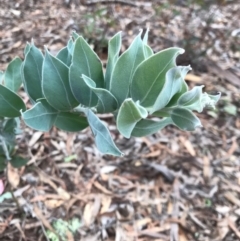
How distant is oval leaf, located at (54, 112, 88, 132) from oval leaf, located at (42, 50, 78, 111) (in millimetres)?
36

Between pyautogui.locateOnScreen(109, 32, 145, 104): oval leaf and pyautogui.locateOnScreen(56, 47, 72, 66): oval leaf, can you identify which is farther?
pyautogui.locateOnScreen(56, 47, 72, 66): oval leaf

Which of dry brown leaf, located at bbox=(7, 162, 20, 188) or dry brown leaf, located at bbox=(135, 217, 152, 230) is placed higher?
dry brown leaf, located at bbox=(7, 162, 20, 188)

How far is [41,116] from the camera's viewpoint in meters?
0.77

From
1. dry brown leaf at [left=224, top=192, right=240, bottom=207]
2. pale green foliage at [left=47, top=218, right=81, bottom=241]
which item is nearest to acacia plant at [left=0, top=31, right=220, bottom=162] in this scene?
pale green foliage at [left=47, top=218, right=81, bottom=241]

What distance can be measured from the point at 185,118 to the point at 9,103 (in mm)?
390

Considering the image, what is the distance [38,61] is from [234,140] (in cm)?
148

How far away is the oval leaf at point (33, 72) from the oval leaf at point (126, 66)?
180 millimetres

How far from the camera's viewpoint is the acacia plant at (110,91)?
0.68 metres

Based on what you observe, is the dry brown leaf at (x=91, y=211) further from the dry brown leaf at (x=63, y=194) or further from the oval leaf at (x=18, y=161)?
the oval leaf at (x=18, y=161)

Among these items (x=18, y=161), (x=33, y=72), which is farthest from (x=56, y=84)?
(x=18, y=161)

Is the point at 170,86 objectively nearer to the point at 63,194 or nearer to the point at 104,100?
the point at 104,100

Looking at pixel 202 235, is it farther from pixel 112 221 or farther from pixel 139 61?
pixel 139 61

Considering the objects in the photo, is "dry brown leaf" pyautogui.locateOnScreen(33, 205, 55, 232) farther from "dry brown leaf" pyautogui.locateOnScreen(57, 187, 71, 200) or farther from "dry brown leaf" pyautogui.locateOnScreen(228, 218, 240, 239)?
"dry brown leaf" pyautogui.locateOnScreen(228, 218, 240, 239)

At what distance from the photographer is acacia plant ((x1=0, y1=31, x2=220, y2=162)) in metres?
0.68
